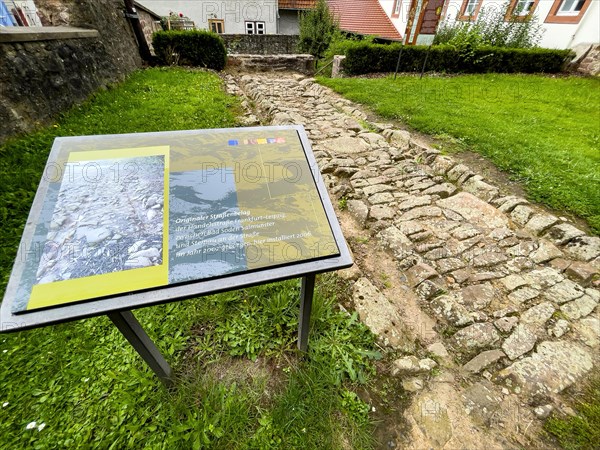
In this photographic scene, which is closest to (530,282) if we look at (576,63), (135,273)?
(135,273)

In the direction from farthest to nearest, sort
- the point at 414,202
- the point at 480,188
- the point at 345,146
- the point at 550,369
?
the point at 345,146, the point at 480,188, the point at 414,202, the point at 550,369

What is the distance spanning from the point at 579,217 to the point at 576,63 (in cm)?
1187

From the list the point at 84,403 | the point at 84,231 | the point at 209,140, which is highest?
the point at 209,140

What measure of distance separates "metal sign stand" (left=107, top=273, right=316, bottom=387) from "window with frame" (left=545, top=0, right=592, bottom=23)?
15.4 m

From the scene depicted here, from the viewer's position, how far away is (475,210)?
→ 11.0 ft

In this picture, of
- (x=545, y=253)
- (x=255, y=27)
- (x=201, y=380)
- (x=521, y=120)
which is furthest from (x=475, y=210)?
(x=255, y=27)

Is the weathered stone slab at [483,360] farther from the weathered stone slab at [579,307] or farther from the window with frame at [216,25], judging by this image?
the window with frame at [216,25]

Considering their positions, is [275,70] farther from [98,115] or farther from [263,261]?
[263,261]

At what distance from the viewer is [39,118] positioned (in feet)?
12.6

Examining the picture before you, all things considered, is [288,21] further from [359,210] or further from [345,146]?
[359,210]

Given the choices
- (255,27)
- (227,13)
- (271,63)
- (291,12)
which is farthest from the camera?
(291,12)

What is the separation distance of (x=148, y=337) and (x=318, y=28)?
627 inches

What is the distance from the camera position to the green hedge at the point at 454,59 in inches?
384

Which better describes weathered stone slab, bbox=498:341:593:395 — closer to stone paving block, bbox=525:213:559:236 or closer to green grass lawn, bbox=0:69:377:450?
green grass lawn, bbox=0:69:377:450
